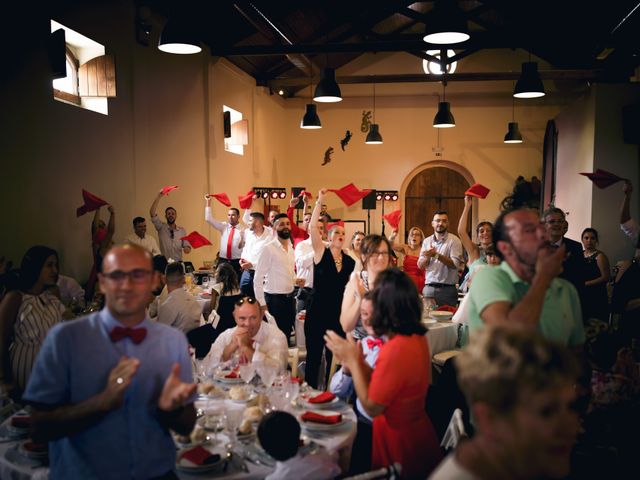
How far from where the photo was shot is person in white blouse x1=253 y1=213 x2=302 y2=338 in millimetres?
5973

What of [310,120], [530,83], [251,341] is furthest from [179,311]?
[310,120]

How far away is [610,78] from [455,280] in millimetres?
6960

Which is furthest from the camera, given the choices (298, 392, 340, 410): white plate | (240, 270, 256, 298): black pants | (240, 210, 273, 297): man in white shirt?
(240, 210, 273, 297): man in white shirt

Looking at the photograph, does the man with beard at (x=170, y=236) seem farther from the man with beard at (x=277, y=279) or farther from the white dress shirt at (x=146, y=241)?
the man with beard at (x=277, y=279)

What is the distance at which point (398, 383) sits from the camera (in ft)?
7.38

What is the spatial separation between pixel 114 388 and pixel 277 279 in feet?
14.5

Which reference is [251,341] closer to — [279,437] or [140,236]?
[279,437]

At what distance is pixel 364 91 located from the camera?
13.7 m

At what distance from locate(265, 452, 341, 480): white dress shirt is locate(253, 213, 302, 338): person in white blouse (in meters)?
3.71

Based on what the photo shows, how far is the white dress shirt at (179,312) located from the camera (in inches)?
176

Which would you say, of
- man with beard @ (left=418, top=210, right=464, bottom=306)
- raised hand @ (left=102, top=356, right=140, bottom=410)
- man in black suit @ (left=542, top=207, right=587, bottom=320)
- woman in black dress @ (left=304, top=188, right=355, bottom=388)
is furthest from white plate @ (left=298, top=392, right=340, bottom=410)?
man with beard @ (left=418, top=210, right=464, bottom=306)

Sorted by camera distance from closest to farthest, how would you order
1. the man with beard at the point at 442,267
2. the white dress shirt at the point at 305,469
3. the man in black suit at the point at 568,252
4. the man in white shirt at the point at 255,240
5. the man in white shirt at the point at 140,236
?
the white dress shirt at the point at 305,469, the man in black suit at the point at 568,252, the man with beard at the point at 442,267, the man in white shirt at the point at 140,236, the man in white shirt at the point at 255,240

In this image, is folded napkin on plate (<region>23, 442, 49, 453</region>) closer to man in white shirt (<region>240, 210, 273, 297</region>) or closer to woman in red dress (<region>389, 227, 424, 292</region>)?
woman in red dress (<region>389, 227, 424, 292</region>)

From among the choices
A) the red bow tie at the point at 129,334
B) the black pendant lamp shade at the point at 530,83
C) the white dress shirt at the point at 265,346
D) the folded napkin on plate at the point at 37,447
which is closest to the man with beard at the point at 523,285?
the red bow tie at the point at 129,334
